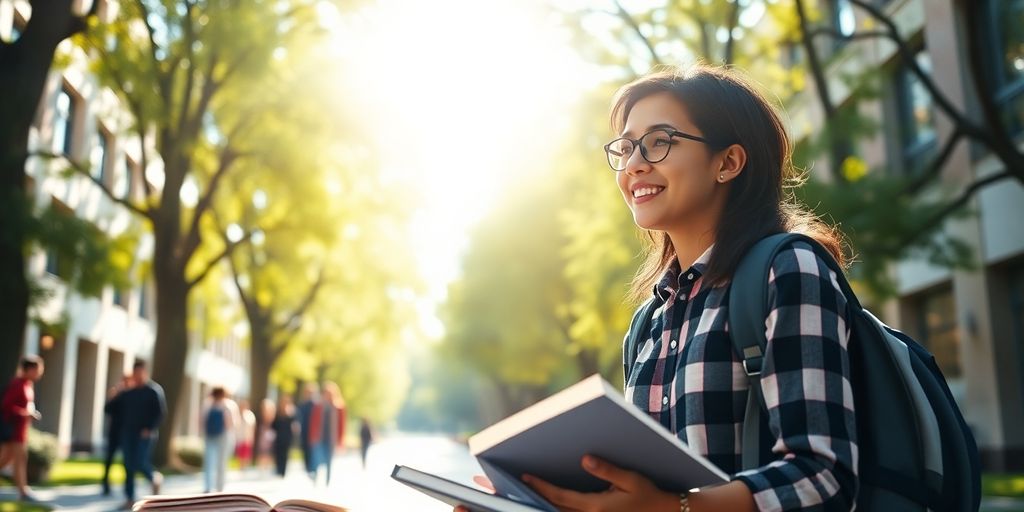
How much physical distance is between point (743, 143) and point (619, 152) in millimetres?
333

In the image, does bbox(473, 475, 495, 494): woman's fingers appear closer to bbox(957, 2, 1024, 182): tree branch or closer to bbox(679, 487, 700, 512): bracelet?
bbox(679, 487, 700, 512): bracelet

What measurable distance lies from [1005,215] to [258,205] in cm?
1801

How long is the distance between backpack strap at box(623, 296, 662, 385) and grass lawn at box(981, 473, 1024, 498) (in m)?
12.4

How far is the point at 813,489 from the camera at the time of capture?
5.97 feet

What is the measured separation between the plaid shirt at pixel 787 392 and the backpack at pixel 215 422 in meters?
15.2

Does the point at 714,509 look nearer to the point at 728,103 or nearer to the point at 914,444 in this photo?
the point at 914,444

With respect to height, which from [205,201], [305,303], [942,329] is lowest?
[942,329]

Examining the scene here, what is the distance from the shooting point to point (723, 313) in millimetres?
2148

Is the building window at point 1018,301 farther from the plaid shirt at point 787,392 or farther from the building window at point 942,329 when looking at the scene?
the plaid shirt at point 787,392

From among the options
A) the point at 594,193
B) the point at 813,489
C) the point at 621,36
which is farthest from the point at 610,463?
the point at 594,193

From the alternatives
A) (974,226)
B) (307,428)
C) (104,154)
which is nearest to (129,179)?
(104,154)

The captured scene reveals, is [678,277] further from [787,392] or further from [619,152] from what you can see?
[787,392]

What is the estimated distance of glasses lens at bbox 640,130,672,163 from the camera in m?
2.38

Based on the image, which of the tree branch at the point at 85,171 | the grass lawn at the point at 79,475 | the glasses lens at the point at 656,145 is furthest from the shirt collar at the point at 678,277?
the grass lawn at the point at 79,475
